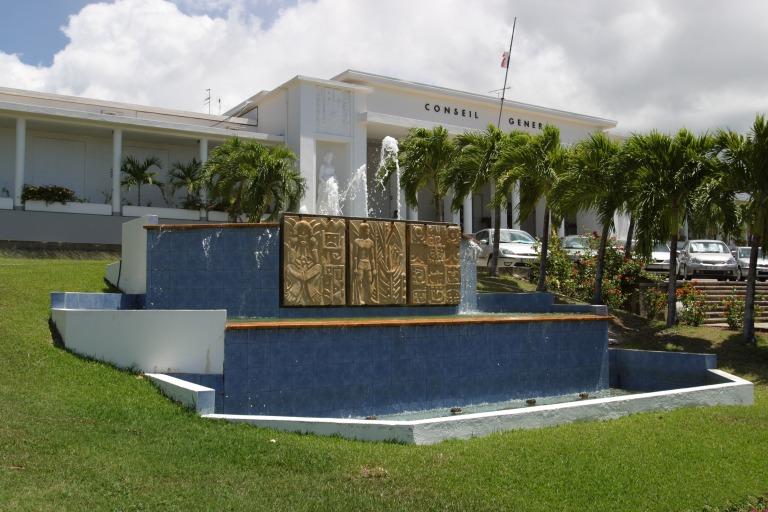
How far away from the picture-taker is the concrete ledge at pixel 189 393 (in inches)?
351

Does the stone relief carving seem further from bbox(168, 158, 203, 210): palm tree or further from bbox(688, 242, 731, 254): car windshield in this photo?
bbox(168, 158, 203, 210): palm tree

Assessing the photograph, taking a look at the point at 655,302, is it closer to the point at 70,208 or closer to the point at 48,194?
the point at 70,208

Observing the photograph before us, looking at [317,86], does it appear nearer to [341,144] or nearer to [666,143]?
[341,144]

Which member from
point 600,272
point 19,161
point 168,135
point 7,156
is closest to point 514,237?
point 600,272

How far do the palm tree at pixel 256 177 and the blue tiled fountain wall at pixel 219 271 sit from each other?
38.0ft

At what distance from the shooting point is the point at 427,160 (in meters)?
24.3

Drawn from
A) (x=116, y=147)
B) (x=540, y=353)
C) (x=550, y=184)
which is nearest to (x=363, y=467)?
(x=540, y=353)

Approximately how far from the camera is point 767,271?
2789 cm

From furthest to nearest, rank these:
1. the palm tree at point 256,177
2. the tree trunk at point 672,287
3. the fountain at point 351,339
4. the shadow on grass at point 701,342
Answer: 1. the palm tree at point 256,177
2. the tree trunk at point 672,287
3. the shadow on grass at point 701,342
4. the fountain at point 351,339

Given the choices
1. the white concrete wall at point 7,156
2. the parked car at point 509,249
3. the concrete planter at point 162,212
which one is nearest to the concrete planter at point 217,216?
the concrete planter at point 162,212

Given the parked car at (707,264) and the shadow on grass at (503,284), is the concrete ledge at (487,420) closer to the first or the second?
the shadow on grass at (503,284)

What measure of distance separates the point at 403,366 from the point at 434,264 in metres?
3.67

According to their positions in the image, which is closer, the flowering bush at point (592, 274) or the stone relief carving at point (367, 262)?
the stone relief carving at point (367, 262)

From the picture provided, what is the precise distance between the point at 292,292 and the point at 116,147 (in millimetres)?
19009
